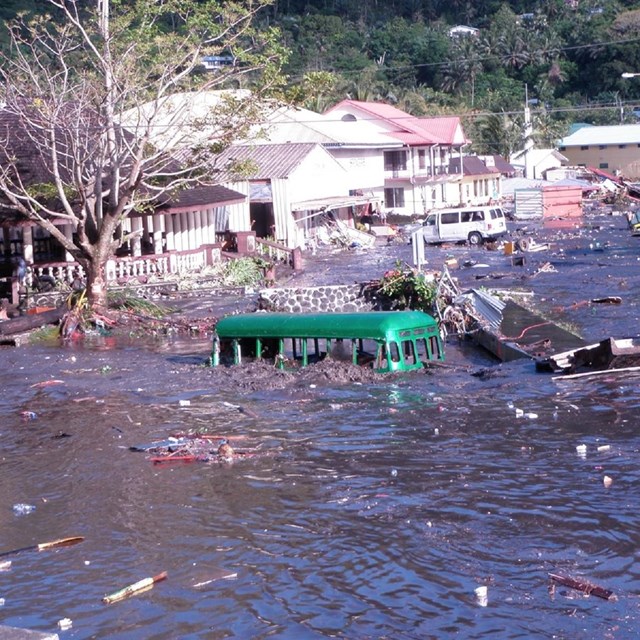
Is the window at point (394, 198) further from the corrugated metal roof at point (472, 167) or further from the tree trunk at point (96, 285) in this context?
the tree trunk at point (96, 285)

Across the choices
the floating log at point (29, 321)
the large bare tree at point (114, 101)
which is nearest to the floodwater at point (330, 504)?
the floating log at point (29, 321)

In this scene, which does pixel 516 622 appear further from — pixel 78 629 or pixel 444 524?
pixel 78 629

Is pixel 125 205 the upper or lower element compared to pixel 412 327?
upper

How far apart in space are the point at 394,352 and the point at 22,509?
8145 mm

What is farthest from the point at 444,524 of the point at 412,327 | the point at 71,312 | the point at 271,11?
the point at 271,11

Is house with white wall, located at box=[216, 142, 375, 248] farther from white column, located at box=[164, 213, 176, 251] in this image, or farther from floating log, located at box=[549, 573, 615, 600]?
floating log, located at box=[549, 573, 615, 600]

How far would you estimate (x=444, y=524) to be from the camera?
443 inches

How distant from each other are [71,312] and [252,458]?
45.6 ft

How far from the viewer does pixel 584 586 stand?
9297 mm

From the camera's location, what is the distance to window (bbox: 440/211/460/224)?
5150 centimetres

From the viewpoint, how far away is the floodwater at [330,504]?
916 cm

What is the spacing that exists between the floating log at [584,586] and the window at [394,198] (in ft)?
204

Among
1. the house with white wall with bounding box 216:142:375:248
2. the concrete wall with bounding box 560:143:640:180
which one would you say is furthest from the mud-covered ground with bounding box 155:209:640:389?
the concrete wall with bounding box 560:143:640:180

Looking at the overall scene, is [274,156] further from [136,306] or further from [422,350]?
[422,350]
